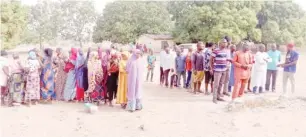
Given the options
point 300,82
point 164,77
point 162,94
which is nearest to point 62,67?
point 162,94

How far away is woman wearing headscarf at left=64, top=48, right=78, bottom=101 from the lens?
8516 mm

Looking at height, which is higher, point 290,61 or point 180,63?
point 290,61

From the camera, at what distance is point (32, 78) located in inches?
317

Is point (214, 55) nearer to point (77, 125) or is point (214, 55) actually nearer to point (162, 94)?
point (162, 94)

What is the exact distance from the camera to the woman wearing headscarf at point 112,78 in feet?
26.5

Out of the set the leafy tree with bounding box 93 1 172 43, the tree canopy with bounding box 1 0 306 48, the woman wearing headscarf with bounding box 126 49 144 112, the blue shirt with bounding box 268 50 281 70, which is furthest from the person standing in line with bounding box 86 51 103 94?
the leafy tree with bounding box 93 1 172 43

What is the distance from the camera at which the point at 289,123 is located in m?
6.88

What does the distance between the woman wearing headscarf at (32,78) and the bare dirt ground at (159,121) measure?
0.87 ft

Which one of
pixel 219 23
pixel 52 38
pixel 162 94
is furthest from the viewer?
pixel 52 38

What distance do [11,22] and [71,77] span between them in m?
25.3

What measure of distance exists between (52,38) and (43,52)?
1545 inches

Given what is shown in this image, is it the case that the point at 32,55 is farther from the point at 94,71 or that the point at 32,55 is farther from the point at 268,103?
the point at 268,103

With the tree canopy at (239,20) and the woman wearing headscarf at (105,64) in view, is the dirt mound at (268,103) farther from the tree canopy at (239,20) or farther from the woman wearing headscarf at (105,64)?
the tree canopy at (239,20)

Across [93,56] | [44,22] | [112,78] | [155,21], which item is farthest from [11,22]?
[112,78]
